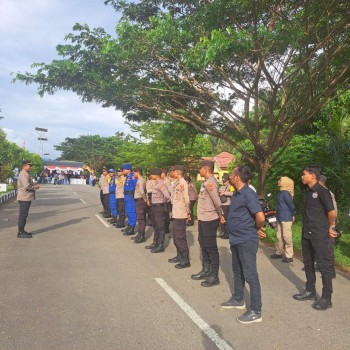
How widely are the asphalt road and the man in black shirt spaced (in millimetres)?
177

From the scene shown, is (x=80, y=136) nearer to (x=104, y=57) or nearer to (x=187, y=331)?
(x=104, y=57)

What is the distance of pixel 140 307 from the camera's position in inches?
180

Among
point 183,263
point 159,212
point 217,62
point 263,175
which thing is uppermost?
point 217,62

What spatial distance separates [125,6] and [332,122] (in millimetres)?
8230

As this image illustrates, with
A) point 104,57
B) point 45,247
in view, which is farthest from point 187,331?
point 104,57

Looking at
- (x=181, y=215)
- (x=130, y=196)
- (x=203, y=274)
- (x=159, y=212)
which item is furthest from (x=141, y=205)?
(x=203, y=274)

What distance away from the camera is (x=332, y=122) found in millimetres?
10367

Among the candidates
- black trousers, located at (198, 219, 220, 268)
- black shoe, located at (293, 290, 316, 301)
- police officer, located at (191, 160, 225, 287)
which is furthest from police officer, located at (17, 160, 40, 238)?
black shoe, located at (293, 290, 316, 301)

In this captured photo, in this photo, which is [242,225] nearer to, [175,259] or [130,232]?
[175,259]

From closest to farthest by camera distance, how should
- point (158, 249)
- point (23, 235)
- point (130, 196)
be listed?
point (158, 249) → point (23, 235) → point (130, 196)

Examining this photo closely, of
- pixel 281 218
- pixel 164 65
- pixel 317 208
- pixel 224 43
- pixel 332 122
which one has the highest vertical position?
pixel 164 65

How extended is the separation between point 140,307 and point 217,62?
24.2ft

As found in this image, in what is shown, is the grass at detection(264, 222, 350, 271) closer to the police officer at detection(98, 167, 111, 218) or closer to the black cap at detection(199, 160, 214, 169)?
the black cap at detection(199, 160, 214, 169)

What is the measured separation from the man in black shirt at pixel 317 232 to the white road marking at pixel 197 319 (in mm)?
1537
